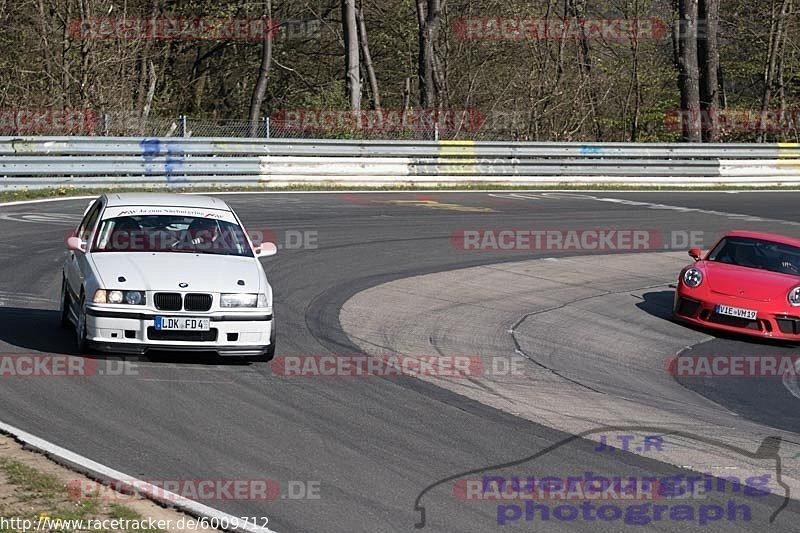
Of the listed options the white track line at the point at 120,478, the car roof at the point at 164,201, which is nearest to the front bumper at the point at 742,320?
the car roof at the point at 164,201

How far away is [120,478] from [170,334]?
2.89 meters

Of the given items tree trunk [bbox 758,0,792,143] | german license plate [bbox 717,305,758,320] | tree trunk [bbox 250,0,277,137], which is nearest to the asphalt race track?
german license plate [bbox 717,305,758,320]

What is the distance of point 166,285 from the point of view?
9500 millimetres

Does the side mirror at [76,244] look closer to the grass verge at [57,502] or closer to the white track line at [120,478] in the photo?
the white track line at [120,478]

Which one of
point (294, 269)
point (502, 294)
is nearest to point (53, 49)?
point (294, 269)

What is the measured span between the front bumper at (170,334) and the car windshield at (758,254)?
7.82 metres

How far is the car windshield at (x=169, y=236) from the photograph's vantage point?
10414 millimetres

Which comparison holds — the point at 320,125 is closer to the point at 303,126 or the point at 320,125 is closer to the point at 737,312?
the point at 303,126

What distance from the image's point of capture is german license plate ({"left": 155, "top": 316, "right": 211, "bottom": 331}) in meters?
9.38

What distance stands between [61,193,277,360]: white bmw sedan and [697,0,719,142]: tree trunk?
93.6 ft

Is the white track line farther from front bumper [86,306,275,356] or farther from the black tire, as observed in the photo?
the black tire

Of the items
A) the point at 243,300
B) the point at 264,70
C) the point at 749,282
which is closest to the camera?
the point at 243,300

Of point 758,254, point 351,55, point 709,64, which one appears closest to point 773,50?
point 709,64

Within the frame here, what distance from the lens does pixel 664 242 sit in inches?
812
